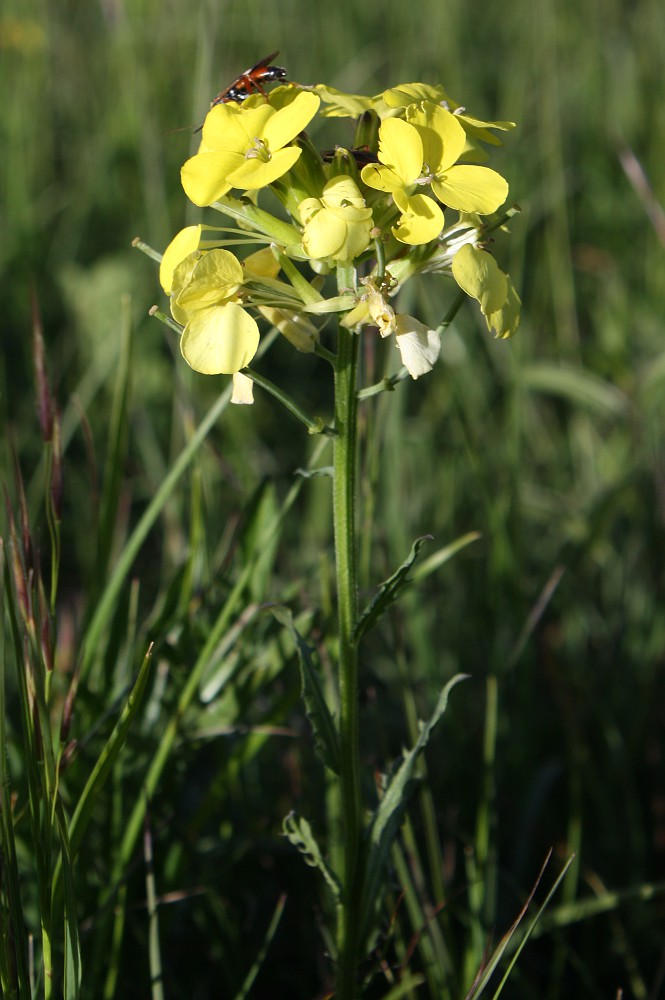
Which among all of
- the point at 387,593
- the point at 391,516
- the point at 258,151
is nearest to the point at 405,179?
the point at 258,151

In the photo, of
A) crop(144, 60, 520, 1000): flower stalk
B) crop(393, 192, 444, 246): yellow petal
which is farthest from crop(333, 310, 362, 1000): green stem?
crop(393, 192, 444, 246): yellow petal

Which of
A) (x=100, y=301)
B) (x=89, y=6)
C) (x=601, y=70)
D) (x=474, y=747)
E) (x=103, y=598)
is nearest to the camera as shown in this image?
(x=103, y=598)

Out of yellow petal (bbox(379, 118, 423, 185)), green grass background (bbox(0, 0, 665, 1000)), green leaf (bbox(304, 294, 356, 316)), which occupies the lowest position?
green grass background (bbox(0, 0, 665, 1000))

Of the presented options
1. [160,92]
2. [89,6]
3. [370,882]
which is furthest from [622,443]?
[89,6]

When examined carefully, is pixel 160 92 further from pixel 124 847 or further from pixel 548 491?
pixel 124 847

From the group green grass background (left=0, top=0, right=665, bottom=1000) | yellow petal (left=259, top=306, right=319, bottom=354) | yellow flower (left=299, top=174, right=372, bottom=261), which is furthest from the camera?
green grass background (left=0, top=0, right=665, bottom=1000)

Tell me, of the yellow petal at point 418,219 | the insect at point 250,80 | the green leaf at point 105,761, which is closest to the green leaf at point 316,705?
the green leaf at point 105,761

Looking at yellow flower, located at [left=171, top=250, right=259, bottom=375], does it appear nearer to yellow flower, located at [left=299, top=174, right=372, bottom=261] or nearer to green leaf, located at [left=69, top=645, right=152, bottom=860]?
yellow flower, located at [left=299, top=174, right=372, bottom=261]
